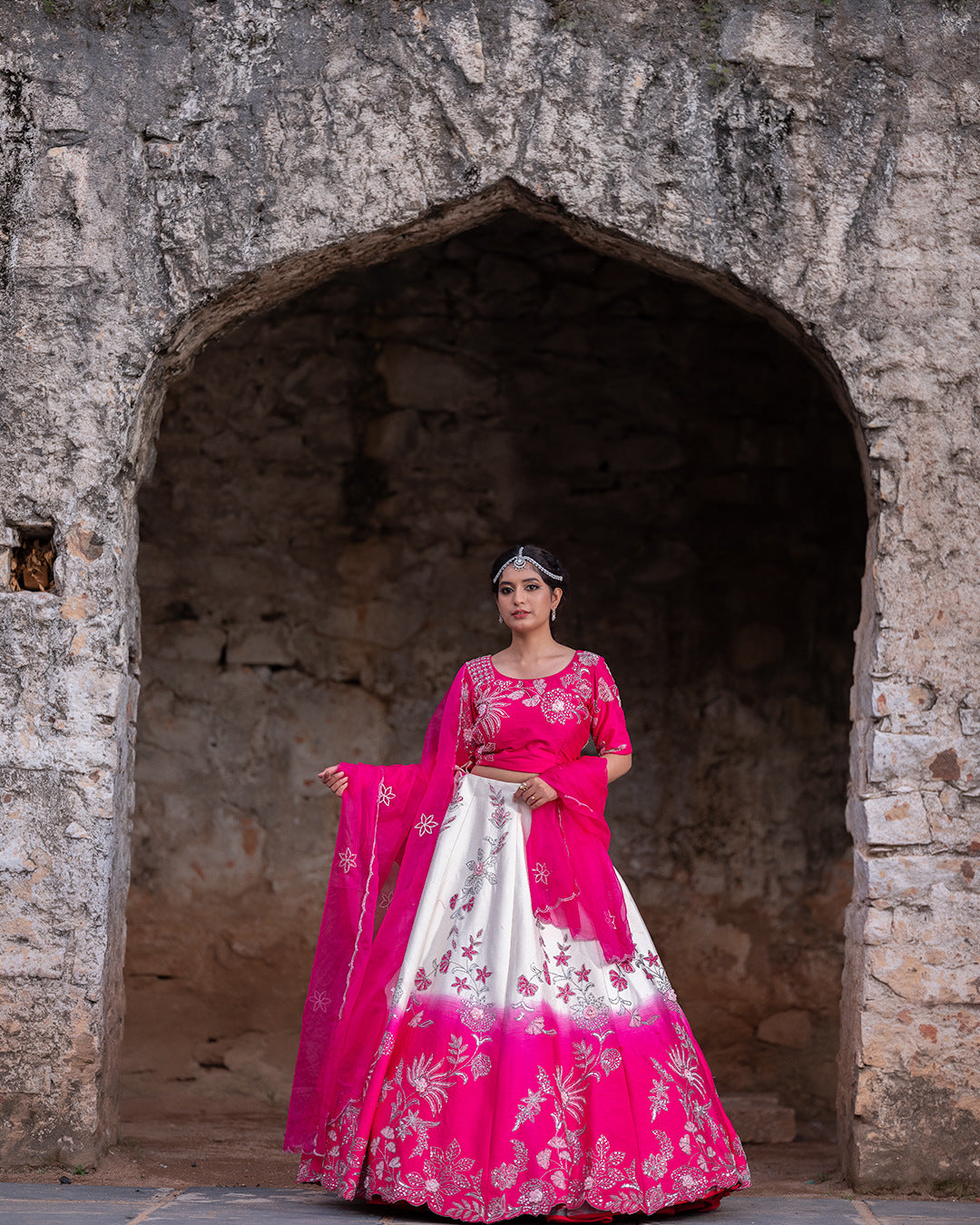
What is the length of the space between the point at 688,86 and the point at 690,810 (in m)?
2.64

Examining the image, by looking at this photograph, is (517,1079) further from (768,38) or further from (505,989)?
(768,38)

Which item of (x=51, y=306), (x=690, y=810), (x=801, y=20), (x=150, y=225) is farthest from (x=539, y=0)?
(x=690, y=810)

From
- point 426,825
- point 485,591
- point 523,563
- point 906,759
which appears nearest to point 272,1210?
point 426,825

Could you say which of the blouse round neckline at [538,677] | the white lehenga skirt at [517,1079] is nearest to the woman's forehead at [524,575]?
the blouse round neckline at [538,677]

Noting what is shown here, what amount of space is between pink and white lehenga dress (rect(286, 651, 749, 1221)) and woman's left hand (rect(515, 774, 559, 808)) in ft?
0.18

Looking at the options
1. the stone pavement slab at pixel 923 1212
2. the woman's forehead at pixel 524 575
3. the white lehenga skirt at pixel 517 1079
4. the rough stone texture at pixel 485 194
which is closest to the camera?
the white lehenga skirt at pixel 517 1079

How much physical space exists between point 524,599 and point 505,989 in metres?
0.91

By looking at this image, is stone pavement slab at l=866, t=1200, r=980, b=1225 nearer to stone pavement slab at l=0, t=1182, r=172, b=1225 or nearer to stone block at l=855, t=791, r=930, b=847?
stone block at l=855, t=791, r=930, b=847

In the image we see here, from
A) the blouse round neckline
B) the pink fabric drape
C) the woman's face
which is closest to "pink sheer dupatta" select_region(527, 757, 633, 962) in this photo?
the pink fabric drape

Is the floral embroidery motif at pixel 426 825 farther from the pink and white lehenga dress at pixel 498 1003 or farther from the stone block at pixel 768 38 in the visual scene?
the stone block at pixel 768 38

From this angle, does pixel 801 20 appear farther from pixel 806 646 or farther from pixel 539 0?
pixel 806 646

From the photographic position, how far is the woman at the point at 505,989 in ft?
8.43

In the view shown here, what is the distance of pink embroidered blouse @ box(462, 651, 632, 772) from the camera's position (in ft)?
9.52

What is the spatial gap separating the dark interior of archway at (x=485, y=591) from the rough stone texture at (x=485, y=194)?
57.5 inches
